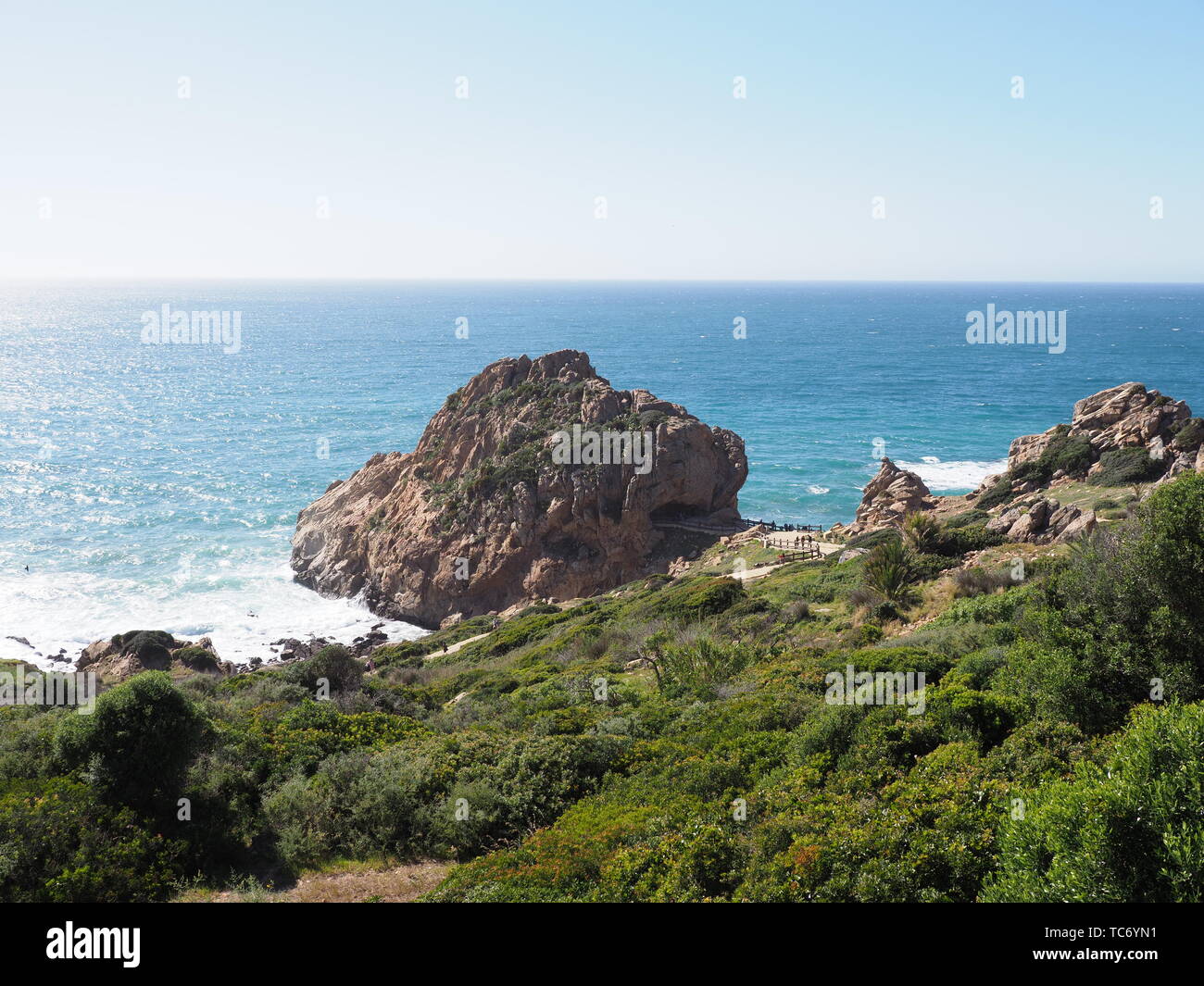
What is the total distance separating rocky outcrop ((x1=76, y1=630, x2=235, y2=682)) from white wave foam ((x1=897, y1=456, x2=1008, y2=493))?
163ft

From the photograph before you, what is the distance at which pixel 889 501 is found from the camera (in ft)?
132

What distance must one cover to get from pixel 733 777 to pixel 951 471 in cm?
6035

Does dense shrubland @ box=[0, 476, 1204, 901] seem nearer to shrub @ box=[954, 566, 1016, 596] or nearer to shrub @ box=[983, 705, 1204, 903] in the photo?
shrub @ box=[983, 705, 1204, 903]

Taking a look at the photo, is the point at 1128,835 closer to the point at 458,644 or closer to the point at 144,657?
the point at 458,644

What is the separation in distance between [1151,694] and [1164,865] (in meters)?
4.83

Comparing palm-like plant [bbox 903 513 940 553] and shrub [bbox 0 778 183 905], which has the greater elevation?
palm-like plant [bbox 903 513 940 553]

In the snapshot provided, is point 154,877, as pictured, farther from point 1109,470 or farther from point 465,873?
point 1109,470

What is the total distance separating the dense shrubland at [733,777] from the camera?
713 cm

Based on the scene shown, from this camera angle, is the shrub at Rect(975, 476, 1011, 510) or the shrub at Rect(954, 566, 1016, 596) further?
the shrub at Rect(975, 476, 1011, 510)

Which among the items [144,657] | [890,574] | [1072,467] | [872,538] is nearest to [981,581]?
[890,574]

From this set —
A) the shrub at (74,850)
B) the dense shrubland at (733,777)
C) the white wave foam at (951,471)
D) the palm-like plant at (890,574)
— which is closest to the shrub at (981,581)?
the palm-like plant at (890,574)

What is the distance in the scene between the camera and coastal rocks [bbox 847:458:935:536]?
1501 inches

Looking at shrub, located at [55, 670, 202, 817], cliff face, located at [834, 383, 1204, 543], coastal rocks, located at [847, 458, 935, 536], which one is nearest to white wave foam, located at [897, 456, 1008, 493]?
coastal rocks, located at [847, 458, 935, 536]

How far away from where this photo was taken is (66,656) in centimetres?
3578
